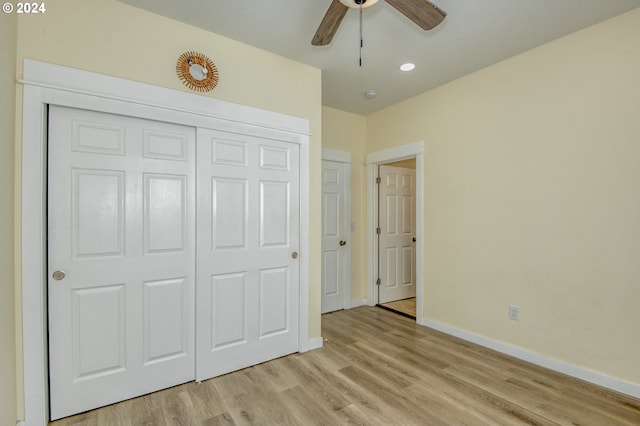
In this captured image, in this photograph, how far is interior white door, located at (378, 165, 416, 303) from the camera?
164 inches

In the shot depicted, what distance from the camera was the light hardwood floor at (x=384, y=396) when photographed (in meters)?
1.80

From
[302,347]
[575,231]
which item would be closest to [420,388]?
[302,347]

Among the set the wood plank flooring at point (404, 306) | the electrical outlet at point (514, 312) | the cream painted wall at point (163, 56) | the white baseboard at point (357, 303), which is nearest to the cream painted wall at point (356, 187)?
the white baseboard at point (357, 303)

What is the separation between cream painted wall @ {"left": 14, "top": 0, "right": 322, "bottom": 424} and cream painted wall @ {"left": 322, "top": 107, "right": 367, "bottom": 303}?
119cm

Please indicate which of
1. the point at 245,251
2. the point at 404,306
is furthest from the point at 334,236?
the point at 245,251

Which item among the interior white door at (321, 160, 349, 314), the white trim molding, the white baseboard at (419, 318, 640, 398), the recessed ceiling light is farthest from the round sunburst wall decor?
the white baseboard at (419, 318, 640, 398)

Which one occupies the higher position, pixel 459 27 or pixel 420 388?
pixel 459 27

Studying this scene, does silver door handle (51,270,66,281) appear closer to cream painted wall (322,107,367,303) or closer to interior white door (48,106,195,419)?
interior white door (48,106,195,419)

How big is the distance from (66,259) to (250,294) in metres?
1.26

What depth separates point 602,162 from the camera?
7.02ft

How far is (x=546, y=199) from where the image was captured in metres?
2.43

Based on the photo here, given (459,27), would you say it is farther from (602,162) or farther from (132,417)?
(132,417)

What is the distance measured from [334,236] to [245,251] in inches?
65.6

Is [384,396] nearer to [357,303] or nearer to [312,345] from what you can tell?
[312,345]
